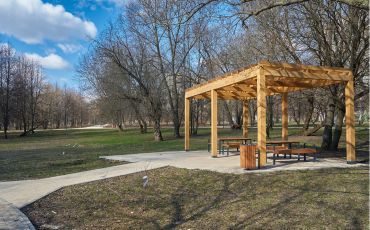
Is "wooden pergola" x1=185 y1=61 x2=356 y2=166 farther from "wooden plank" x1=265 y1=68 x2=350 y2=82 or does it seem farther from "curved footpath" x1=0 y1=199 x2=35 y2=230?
"curved footpath" x1=0 y1=199 x2=35 y2=230

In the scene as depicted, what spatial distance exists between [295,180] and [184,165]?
3976 mm

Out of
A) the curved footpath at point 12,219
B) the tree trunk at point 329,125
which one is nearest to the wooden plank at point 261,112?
the tree trunk at point 329,125

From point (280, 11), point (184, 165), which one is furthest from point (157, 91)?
point (184, 165)

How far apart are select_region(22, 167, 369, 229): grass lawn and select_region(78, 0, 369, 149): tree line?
13.5ft

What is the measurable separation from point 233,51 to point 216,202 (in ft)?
65.3

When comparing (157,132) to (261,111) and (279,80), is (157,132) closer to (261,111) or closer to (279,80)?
(279,80)

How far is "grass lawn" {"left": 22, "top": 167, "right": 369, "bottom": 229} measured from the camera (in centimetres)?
572

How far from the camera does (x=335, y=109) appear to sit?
15.7 m

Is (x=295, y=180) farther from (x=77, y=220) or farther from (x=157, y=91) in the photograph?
(x=157, y=91)

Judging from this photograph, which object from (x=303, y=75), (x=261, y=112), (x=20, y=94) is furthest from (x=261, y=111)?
(x=20, y=94)

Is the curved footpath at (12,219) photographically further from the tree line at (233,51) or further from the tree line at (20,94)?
the tree line at (20,94)

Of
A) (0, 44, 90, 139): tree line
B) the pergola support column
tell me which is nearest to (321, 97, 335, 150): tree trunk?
the pergola support column

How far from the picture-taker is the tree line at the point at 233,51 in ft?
41.7

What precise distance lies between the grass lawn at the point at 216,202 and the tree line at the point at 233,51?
4.10m
